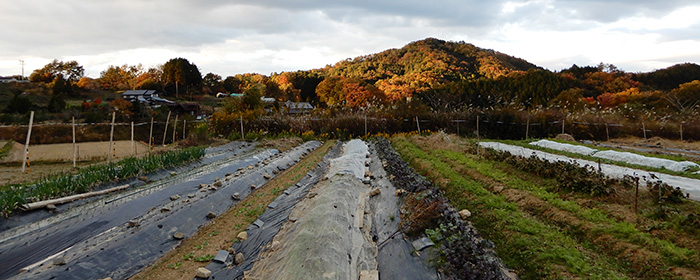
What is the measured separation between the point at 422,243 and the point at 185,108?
38.5m

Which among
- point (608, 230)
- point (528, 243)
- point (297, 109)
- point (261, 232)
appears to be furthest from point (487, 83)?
point (261, 232)

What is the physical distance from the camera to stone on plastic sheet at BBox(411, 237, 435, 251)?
393 centimetres

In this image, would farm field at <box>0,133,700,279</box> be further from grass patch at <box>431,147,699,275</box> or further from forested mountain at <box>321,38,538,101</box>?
forested mountain at <box>321,38,538,101</box>

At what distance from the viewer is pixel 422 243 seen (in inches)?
157

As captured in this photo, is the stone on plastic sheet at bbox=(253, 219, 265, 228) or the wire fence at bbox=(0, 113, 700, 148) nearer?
the stone on plastic sheet at bbox=(253, 219, 265, 228)

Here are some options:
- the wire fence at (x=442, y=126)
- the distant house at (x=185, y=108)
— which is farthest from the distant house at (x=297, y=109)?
the distant house at (x=185, y=108)

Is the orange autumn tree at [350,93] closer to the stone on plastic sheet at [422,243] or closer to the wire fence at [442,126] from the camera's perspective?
the wire fence at [442,126]

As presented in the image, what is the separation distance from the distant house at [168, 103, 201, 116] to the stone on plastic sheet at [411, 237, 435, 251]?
1489 inches

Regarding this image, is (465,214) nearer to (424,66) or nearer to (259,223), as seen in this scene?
(259,223)

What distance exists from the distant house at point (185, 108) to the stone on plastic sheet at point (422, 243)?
124 ft

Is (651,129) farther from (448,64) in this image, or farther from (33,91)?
(33,91)

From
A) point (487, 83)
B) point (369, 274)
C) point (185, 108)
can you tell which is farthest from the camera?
point (185, 108)

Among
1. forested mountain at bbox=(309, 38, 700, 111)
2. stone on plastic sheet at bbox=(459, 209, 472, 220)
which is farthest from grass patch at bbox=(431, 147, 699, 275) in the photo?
forested mountain at bbox=(309, 38, 700, 111)

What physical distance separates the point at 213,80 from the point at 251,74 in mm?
11710
